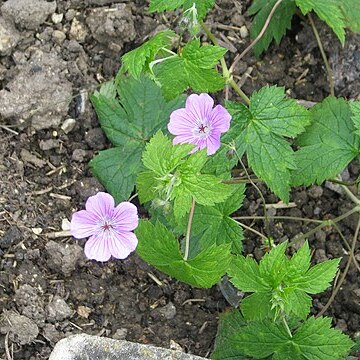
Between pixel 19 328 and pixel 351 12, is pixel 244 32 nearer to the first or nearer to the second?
pixel 351 12

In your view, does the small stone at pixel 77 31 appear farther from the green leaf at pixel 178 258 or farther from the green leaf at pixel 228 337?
the green leaf at pixel 228 337

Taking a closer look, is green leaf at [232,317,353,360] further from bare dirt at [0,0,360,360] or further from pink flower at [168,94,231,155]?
pink flower at [168,94,231,155]

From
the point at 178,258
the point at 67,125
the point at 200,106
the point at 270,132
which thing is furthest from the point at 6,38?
the point at 178,258

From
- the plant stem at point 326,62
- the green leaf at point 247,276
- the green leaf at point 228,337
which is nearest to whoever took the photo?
the green leaf at point 247,276

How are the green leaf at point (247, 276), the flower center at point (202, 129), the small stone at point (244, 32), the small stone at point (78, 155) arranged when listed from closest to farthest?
the green leaf at point (247, 276) < the flower center at point (202, 129) < the small stone at point (78, 155) < the small stone at point (244, 32)

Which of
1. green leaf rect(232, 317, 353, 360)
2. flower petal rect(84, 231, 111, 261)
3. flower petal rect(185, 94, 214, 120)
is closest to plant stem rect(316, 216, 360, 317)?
green leaf rect(232, 317, 353, 360)

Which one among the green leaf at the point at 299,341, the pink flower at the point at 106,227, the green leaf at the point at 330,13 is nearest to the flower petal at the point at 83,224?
the pink flower at the point at 106,227

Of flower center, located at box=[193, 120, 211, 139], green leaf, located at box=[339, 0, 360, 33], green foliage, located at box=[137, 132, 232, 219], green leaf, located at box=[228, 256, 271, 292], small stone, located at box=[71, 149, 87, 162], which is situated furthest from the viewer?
green leaf, located at box=[339, 0, 360, 33]
